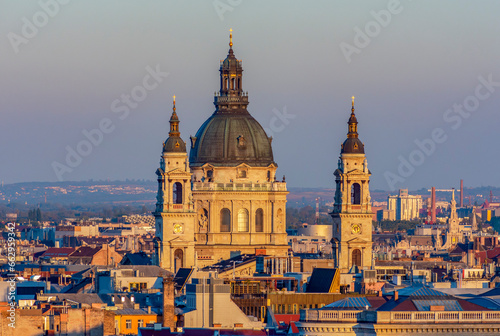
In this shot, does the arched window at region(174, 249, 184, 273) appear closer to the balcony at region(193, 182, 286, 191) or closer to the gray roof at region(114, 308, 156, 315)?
the balcony at region(193, 182, 286, 191)

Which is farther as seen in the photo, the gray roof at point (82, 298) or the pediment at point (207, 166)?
the pediment at point (207, 166)

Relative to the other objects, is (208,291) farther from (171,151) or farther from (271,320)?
(171,151)

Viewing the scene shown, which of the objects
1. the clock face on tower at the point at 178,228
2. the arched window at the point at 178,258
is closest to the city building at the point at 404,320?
the arched window at the point at 178,258

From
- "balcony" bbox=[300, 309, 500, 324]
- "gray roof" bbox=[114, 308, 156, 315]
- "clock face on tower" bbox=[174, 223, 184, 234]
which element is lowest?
"gray roof" bbox=[114, 308, 156, 315]

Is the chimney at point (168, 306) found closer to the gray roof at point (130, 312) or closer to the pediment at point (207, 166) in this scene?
the gray roof at point (130, 312)

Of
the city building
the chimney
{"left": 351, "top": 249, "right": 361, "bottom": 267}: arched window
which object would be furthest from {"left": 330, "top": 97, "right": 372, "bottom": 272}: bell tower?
the city building

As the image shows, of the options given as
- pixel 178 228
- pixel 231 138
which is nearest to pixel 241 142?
pixel 231 138

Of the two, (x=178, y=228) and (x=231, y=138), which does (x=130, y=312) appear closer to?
(x=178, y=228)
